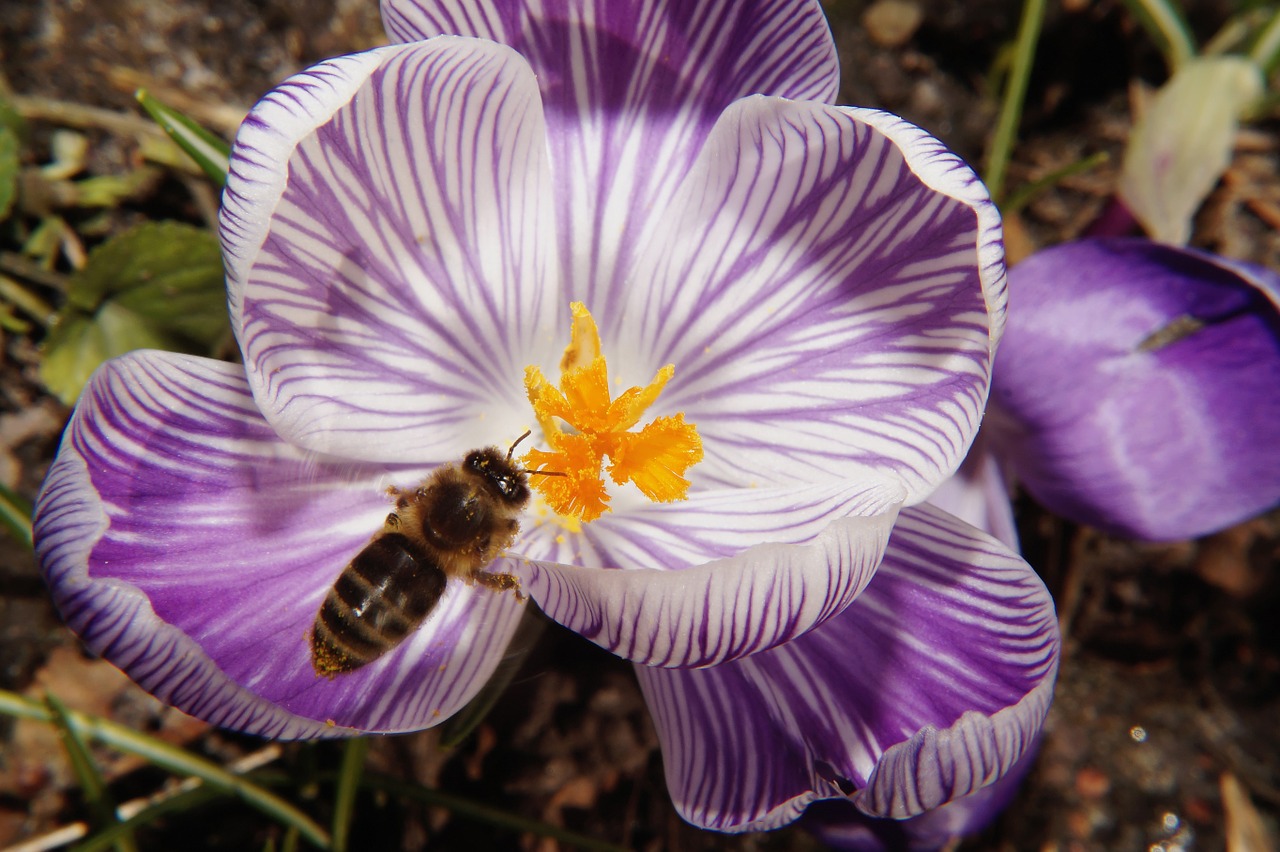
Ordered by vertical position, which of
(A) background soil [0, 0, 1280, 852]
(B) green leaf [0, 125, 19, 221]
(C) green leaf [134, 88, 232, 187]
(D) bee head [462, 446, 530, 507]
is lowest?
(A) background soil [0, 0, 1280, 852]

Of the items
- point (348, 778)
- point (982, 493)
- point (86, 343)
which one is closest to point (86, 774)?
point (348, 778)

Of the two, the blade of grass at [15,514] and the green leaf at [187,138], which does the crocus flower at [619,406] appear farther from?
the blade of grass at [15,514]

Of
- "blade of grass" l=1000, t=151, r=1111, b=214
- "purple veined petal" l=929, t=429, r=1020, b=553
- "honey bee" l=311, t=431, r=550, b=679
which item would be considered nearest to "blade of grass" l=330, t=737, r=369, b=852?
"honey bee" l=311, t=431, r=550, b=679

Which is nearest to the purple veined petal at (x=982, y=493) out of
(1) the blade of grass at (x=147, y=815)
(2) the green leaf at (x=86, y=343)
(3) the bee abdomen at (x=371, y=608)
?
(3) the bee abdomen at (x=371, y=608)

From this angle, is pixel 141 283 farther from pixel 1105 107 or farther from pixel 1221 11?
pixel 1221 11

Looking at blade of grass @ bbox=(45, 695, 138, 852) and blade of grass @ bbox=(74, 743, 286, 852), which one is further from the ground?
blade of grass @ bbox=(45, 695, 138, 852)

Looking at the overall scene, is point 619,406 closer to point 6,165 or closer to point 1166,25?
point 6,165

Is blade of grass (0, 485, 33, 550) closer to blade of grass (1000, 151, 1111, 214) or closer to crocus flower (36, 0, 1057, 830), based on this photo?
crocus flower (36, 0, 1057, 830)
